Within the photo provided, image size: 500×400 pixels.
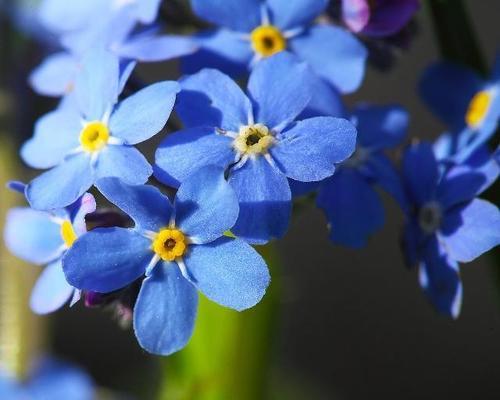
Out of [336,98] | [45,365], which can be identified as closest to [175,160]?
[336,98]

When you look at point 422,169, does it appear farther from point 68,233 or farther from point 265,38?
point 68,233

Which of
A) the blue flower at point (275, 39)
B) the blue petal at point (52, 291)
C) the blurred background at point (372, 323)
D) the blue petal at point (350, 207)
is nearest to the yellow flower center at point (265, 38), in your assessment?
the blue flower at point (275, 39)

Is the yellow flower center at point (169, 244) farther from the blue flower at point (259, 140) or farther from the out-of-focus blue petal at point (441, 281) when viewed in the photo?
the out-of-focus blue petal at point (441, 281)

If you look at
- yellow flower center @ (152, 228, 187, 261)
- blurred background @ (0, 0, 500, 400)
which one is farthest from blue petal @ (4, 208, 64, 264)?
blurred background @ (0, 0, 500, 400)

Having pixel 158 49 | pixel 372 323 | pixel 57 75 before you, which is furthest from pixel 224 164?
pixel 372 323

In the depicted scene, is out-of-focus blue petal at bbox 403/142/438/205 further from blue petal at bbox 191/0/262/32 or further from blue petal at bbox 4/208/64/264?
blue petal at bbox 4/208/64/264

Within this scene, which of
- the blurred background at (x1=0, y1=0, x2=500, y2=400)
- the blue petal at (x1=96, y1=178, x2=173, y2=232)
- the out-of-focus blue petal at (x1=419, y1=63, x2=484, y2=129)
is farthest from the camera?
the blurred background at (x1=0, y1=0, x2=500, y2=400)

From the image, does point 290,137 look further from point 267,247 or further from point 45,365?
point 45,365
